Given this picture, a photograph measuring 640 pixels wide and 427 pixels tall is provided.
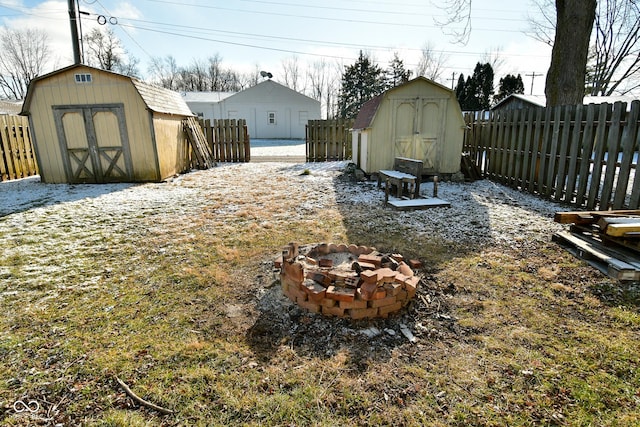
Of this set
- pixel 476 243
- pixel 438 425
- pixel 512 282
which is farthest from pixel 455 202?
pixel 438 425

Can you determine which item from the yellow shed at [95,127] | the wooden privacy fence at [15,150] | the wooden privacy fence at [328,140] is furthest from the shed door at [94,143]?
the wooden privacy fence at [328,140]

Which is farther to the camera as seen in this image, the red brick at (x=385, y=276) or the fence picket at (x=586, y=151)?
the fence picket at (x=586, y=151)

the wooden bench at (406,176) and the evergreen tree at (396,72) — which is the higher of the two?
the evergreen tree at (396,72)

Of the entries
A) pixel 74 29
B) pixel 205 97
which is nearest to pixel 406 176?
pixel 74 29

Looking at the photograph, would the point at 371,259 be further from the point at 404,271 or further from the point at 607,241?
the point at 607,241

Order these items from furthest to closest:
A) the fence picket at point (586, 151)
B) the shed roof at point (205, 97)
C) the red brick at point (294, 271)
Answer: the shed roof at point (205, 97) < the fence picket at point (586, 151) < the red brick at point (294, 271)

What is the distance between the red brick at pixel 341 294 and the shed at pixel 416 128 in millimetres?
6892

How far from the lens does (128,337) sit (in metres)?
2.75

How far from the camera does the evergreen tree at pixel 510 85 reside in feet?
119

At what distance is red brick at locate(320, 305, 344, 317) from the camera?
9.65 feet

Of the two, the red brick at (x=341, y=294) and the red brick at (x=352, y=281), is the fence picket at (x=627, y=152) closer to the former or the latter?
the red brick at (x=352, y=281)

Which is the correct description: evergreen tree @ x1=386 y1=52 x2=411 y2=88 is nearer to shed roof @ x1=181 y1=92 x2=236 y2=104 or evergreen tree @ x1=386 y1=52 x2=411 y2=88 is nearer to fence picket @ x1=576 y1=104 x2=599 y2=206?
shed roof @ x1=181 y1=92 x2=236 y2=104

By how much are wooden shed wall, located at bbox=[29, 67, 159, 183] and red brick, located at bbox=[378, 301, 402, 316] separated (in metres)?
8.76

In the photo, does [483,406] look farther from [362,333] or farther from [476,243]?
[476,243]
